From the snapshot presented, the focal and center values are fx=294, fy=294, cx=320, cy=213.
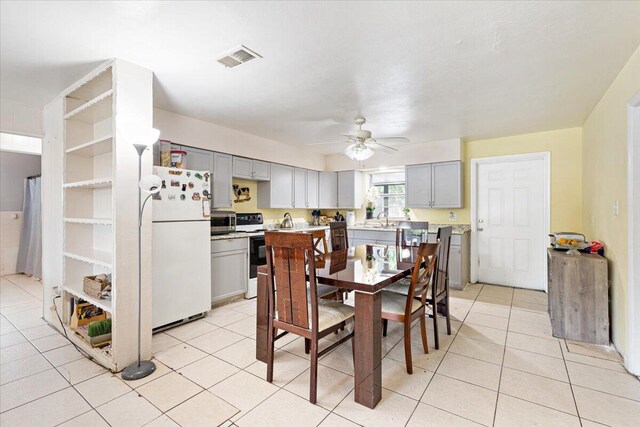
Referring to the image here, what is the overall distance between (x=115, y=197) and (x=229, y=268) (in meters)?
1.77

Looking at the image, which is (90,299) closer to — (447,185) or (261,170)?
(261,170)

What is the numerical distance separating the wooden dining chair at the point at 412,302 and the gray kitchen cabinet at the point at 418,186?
2.80 m

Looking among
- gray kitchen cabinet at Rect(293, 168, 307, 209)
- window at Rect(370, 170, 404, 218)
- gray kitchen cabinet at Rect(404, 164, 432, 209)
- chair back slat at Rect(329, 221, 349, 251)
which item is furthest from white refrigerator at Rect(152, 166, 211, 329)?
window at Rect(370, 170, 404, 218)

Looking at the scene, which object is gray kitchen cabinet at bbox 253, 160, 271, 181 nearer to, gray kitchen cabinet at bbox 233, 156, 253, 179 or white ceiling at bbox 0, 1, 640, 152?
gray kitchen cabinet at bbox 233, 156, 253, 179

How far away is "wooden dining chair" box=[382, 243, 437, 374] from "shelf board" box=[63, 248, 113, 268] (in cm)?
229

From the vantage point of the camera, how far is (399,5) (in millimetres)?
1673

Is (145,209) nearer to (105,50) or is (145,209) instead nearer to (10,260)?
(105,50)

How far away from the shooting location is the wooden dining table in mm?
1868

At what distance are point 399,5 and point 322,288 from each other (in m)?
2.20

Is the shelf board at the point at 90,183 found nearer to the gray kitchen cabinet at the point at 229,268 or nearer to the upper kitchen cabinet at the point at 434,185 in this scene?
the gray kitchen cabinet at the point at 229,268

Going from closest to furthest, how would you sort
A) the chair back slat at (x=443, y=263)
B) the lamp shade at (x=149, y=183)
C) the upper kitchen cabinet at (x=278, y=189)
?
the lamp shade at (x=149, y=183), the chair back slat at (x=443, y=263), the upper kitchen cabinet at (x=278, y=189)

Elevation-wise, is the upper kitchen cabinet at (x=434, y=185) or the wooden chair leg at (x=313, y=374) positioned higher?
the upper kitchen cabinet at (x=434, y=185)

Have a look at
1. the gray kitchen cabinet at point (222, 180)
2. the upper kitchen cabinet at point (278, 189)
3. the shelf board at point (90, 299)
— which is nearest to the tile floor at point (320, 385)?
the shelf board at point (90, 299)

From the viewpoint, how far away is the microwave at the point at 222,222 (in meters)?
3.79
